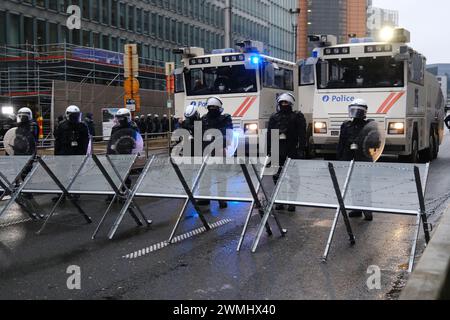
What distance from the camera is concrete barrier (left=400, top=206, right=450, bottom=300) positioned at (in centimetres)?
358

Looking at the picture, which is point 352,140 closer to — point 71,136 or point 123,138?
point 123,138

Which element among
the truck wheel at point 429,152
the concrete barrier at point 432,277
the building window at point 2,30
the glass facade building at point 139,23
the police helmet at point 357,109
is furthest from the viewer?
the glass facade building at point 139,23

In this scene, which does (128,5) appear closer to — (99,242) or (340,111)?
(340,111)

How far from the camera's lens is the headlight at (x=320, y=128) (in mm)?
15039

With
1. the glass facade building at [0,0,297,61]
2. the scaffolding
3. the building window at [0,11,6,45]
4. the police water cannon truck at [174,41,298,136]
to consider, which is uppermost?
the glass facade building at [0,0,297,61]

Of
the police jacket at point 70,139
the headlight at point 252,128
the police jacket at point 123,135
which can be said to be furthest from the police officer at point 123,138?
the headlight at point 252,128

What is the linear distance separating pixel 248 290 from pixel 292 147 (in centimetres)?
Result: 474

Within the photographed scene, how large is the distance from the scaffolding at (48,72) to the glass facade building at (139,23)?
1.89 m

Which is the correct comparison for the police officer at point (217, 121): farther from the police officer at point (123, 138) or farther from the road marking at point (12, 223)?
the road marking at point (12, 223)

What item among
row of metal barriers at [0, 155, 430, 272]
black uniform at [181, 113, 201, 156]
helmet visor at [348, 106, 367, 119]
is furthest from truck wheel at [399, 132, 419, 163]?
row of metal barriers at [0, 155, 430, 272]

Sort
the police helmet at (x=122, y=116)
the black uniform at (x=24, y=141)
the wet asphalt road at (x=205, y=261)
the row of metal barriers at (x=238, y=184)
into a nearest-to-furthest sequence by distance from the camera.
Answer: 1. the wet asphalt road at (x=205, y=261)
2. the row of metal barriers at (x=238, y=184)
3. the police helmet at (x=122, y=116)
4. the black uniform at (x=24, y=141)

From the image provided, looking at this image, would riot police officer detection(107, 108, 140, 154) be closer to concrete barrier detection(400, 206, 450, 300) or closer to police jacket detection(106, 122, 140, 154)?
police jacket detection(106, 122, 140, 154)

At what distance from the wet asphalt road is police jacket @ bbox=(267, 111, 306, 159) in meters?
1.14
